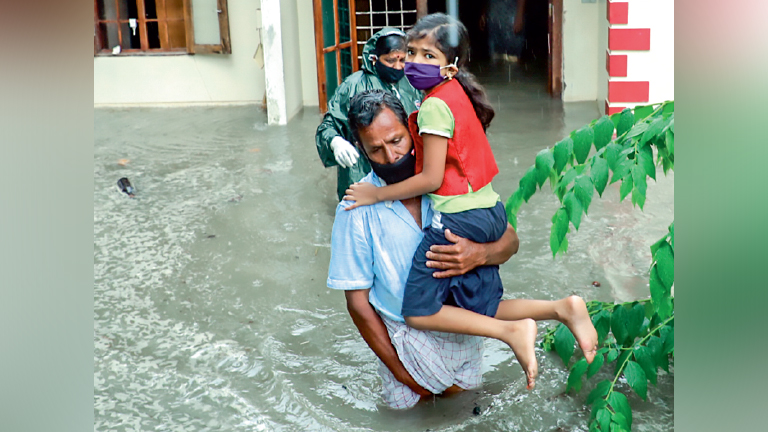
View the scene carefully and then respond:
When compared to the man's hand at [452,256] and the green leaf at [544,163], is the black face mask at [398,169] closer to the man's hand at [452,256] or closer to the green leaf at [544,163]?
the man's hand at [452,256]

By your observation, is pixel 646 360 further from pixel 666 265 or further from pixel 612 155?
pixel 612 155

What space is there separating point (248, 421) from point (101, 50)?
868 cm

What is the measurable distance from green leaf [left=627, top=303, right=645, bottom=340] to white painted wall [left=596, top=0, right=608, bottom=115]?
20.1 ft

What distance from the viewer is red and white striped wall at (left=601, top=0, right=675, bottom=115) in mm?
8031

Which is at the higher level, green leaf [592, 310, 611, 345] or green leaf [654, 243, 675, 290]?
green leaf [654, 243, 675, 290]

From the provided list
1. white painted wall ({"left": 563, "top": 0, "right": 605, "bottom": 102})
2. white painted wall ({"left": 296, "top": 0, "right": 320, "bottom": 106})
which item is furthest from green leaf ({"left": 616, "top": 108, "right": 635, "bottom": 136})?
white painted wall ({"left": 296, "top": 0, "right": 320, "bottom": 106})

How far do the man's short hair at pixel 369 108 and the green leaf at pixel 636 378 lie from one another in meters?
1.20

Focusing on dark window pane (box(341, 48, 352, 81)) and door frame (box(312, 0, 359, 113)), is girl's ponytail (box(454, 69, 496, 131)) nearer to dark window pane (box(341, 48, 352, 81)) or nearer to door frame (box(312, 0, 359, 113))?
door frame (box(312, 0, 359, 113))

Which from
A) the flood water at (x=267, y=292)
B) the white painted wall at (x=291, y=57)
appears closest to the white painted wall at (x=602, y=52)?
the flood water at (x=267, y=292)

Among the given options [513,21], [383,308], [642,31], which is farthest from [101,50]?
[513,21]

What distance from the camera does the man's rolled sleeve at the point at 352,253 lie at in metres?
3.01
